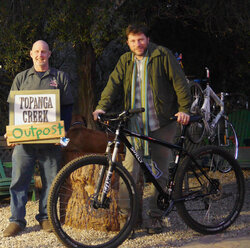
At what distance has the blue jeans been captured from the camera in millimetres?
4562

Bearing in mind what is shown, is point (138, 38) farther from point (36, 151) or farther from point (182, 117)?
point (36, 151)

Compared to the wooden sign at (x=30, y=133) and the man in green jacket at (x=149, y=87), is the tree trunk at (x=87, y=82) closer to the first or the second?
the man in green jacket at (x=149, y=87)

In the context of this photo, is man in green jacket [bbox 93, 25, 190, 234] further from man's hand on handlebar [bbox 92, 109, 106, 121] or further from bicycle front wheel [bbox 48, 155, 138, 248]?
bicycle front wheel [bbox 48, 155, 138, 248]

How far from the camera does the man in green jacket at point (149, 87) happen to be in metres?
4.28

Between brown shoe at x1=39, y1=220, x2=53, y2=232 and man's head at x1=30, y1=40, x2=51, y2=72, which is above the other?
man's head at x1=30, y1=40, x2=51, y2=72

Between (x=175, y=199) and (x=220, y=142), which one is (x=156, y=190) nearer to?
(x=175, y=199)

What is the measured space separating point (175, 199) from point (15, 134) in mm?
1601

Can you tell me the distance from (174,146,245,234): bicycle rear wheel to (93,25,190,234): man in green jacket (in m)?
0.26

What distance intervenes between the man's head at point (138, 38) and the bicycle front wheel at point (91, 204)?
3.51 ft

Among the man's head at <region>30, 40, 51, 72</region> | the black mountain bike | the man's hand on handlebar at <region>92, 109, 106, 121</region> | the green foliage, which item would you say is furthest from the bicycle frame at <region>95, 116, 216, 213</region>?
the green foliage

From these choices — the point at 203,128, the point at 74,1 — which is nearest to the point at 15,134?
the point at 74,1

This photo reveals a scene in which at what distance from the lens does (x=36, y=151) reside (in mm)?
4621

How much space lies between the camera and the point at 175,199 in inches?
171

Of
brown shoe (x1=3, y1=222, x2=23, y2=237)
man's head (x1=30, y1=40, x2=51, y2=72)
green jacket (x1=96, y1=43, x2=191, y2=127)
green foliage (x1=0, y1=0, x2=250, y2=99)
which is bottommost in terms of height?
brown shoe (x1=3, y1=222, x2=23, y2=237)
